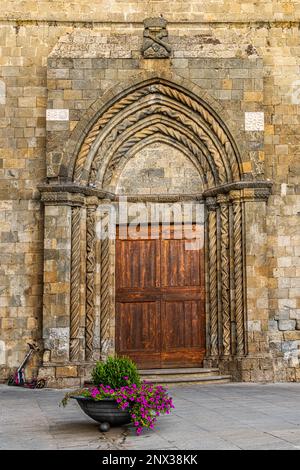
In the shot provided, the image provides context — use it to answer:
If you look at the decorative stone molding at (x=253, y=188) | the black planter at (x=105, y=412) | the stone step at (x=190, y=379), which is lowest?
the stone step at (x=190, y=379)

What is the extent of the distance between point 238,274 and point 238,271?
53 mm

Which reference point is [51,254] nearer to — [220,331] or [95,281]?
[95,281]

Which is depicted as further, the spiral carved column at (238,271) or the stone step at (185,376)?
the spiral carved column at (238,271)

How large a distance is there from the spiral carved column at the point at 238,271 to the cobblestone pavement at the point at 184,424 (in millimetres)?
→ 1419

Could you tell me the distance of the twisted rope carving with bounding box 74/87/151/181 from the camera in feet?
36.6

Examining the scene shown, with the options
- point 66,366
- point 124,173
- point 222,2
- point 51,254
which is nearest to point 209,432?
point 66,366

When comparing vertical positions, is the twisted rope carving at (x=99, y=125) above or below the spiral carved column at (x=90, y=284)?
above

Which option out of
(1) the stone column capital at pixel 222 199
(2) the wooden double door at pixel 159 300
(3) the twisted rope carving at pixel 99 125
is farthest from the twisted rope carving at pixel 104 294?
(1) the stone column capital at pixel 222 199

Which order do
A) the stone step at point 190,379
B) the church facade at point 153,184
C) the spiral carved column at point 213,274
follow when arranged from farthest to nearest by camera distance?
1. the spiral carved column at point 213,274
2. the church facade at point 153,184
3. the stone step at point 190,379

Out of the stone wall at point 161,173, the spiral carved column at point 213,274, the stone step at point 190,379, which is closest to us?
the stone step at point 190,379

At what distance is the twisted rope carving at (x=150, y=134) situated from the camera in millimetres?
11617

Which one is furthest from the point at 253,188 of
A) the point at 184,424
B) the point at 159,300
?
the point at 184,424

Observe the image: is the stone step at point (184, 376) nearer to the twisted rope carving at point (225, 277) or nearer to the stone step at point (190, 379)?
the stone step at point (190, 379)

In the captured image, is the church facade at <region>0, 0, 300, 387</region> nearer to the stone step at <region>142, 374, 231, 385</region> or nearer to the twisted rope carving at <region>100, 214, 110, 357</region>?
the twisted rope carving at <region>100, 214, 110, 357</region>
